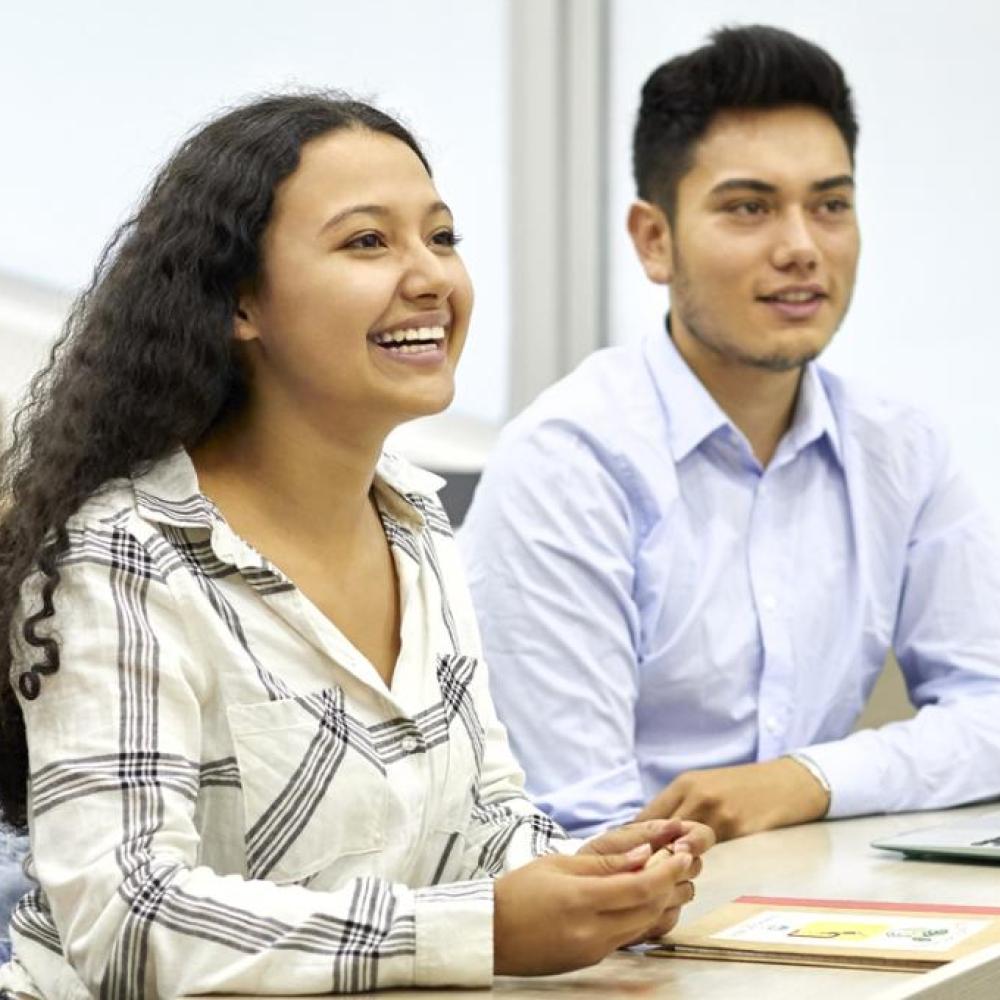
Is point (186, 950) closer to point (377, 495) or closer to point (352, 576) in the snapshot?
point (352, 576)

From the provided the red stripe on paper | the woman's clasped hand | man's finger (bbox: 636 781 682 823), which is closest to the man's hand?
man's finger (bbox: 636 781 682 823)

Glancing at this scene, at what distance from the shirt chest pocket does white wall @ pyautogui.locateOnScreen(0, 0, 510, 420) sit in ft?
6.08

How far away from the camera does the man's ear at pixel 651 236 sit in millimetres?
2836

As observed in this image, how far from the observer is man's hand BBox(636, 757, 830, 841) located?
2082mm

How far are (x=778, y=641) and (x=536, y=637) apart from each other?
1.03 ft

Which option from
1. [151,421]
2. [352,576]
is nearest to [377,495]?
[352,576]

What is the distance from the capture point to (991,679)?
2.61 metres

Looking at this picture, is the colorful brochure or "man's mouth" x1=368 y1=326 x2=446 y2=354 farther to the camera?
"man's mouth" x1=368 y1=326 x2=446 y2=354

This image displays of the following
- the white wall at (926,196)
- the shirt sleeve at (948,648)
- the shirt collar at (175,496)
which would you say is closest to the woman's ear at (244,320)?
the shirt collar at (175,496)

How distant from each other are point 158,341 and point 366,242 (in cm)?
18

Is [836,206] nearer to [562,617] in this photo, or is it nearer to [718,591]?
[718,591]

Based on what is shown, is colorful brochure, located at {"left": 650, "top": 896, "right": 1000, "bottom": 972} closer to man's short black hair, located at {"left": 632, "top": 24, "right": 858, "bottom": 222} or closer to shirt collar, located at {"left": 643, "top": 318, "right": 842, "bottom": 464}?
shirt collar, located at {"left": 643, "top": 318, "right": 842, "bottom": 464}

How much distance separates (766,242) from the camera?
2668mm

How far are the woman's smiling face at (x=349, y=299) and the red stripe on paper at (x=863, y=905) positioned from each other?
466mm
